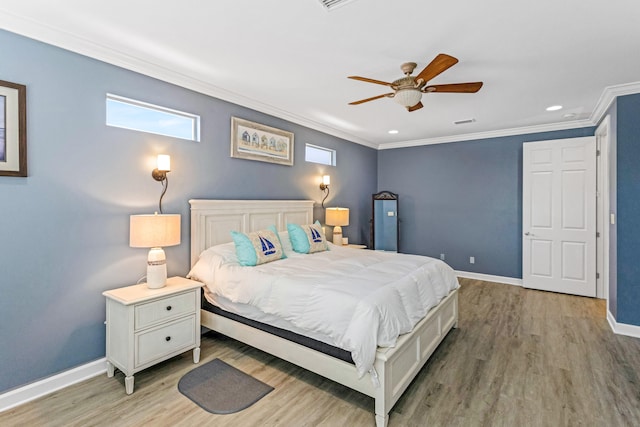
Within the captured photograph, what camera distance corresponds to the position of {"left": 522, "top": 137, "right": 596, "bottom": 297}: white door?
450 centimetres

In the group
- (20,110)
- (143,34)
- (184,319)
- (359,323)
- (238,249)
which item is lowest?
(184,319)

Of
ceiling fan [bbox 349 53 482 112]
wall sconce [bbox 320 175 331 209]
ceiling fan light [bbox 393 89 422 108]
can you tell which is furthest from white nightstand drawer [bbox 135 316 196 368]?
wall sconce [bbox 320 175 331 209]

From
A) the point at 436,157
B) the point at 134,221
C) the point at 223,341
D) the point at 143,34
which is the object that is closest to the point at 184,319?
the point at 223,341

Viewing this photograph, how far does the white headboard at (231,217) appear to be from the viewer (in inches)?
126

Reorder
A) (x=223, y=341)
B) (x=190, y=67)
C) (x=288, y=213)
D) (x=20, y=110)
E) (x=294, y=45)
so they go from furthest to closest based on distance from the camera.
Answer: (x=288, y=213) < (x=223, y=341) < (x=190, y=67) < (x=294, y=45) < (x=20, y=110)

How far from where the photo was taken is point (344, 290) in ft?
7.23

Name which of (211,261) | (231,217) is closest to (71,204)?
(211,261)

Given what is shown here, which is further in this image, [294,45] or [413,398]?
[294,45]

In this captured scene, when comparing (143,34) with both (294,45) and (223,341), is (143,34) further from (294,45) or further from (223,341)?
(223,341)

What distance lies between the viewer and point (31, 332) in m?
2.23

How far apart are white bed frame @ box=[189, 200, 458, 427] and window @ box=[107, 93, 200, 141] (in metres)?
0.75

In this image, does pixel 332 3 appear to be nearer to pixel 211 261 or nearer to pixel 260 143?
pixel 260 143

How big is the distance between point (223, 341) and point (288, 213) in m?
1.84

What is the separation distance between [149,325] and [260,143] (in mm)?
2448
